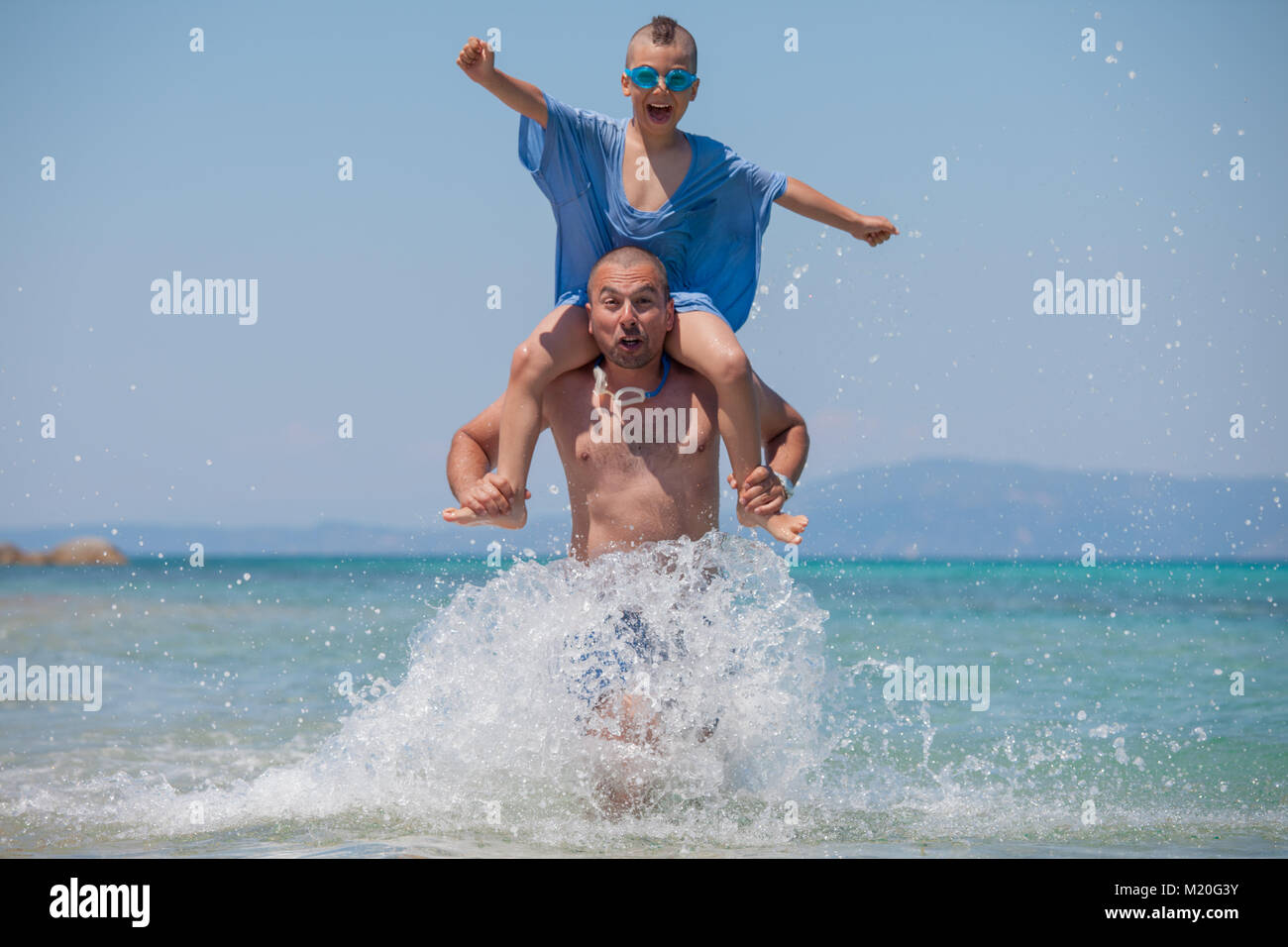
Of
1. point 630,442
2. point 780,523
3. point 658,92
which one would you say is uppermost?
point 658,92

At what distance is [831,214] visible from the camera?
4.77 metres

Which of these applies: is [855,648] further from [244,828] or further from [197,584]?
[197,584]

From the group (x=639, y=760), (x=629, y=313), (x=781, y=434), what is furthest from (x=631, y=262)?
(x=639, y=760)

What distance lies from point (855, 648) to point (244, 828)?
367 inches

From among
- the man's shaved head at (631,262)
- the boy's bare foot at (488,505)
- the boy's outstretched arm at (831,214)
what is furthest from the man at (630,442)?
the boy's outstretched arm at (831,214)

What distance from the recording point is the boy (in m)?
4.36

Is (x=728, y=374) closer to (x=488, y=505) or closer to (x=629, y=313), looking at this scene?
(x=629, y=313)

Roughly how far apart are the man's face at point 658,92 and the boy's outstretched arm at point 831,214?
0.53 metres

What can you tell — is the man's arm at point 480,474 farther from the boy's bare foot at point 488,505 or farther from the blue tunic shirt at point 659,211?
the blue tunic shirt at point 659,211

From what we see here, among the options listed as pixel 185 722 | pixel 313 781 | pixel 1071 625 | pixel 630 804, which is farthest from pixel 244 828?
pixel 1071 625

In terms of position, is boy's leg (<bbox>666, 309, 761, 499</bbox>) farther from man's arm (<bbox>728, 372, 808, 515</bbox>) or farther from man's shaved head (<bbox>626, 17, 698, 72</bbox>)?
man's shaved head (<bbox>626, 17, 698, 72</bbox>)

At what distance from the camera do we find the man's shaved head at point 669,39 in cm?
437

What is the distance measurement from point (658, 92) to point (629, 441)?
1.22 metres

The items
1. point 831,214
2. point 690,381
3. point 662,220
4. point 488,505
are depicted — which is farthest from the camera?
point 831,214
